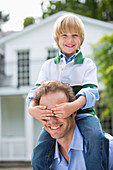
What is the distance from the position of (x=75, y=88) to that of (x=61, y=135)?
1.40ft

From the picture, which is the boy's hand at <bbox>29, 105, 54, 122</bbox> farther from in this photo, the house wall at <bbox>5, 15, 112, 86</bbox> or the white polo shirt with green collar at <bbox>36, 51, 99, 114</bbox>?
the house wall at <bbox>5, 15, 112, 86</bbox>

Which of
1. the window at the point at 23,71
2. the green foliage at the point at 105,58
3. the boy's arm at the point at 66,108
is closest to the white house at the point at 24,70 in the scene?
the window at the point at 23,71

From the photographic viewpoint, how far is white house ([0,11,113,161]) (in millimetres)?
16906

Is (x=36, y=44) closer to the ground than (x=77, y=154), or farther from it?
farther from it

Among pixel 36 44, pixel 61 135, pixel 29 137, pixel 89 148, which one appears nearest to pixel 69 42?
pixel 61 135

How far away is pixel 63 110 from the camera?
91.5 inches

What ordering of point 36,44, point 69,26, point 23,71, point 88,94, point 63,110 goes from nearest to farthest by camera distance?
point 63,110, point 88,94, point 69,26, point 36,44, point 23,71

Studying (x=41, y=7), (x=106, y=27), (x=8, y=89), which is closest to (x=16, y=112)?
(x=8, y=89)

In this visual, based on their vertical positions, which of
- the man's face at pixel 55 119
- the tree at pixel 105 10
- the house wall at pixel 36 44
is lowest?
the man's face at pixel 55 119

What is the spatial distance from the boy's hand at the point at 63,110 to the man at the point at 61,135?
0.06 meters

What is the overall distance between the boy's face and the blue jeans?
0.61m

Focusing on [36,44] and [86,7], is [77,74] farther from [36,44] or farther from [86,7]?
[86,7]

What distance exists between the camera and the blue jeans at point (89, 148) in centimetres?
245

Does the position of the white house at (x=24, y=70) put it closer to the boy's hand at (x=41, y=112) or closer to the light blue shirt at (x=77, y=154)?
the light blue shirt at (x=77, y=154)
